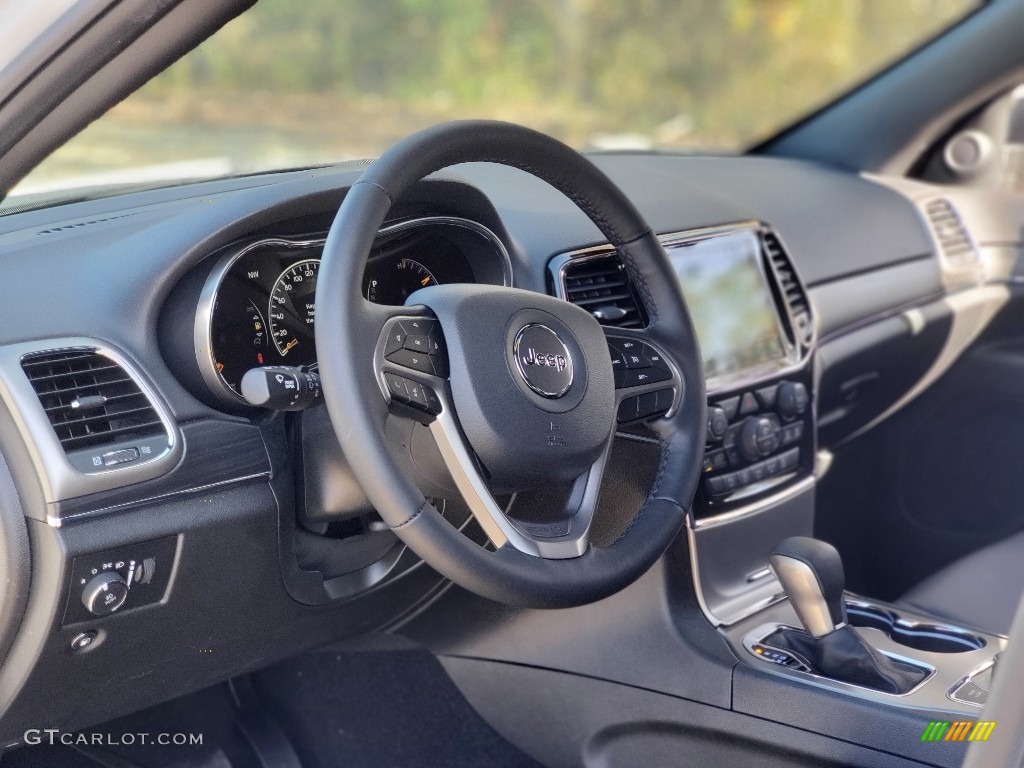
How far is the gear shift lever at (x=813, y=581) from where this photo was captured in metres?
1.81

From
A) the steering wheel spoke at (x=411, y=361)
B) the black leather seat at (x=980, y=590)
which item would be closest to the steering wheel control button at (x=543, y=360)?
the steering wheel spoke at (x=411, y=361)

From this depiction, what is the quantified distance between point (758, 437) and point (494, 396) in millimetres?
862

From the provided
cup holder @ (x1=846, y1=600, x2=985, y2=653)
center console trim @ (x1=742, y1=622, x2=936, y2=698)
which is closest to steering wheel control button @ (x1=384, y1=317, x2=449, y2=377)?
center console trim @ (x1=742, y1=622, x2=936, y2=698)

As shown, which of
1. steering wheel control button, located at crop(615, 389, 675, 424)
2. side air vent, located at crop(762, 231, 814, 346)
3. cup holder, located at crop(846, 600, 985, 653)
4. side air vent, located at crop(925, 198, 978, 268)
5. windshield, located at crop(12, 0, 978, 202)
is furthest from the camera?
windshield, located at crop(12, 0, 978, 202)

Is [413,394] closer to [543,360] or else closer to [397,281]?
[543,360]

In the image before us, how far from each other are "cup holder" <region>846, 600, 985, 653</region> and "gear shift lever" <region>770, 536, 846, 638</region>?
179mm

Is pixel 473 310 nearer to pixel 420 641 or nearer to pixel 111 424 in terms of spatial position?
pixel 111 424

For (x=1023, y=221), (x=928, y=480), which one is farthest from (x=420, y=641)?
(x=1023, y=221)

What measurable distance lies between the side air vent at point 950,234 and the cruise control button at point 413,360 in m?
2.08

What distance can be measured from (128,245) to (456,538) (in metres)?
0.64

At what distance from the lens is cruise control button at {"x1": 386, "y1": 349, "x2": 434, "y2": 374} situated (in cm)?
134

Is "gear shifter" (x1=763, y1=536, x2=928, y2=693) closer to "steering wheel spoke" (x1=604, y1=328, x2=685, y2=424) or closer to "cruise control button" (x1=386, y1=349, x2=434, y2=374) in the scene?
"steering wheel spoke" (x1=604, y1=328, x2=685, y2=424)

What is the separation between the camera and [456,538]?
4.24 feet

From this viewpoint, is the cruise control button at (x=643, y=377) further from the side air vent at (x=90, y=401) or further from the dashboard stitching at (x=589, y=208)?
the side air vent at (x=90, y=401)
